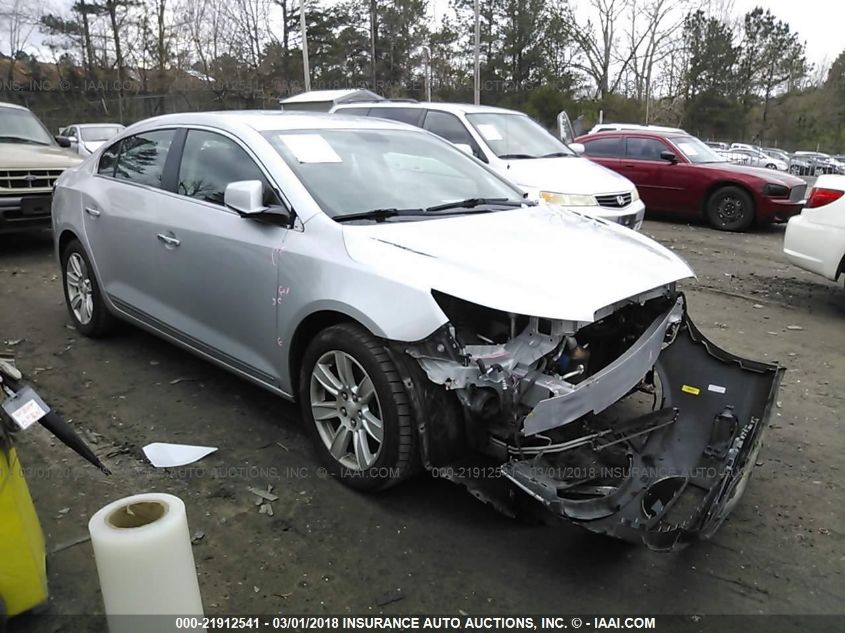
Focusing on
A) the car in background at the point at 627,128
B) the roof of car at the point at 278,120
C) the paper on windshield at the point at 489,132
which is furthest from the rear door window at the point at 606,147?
the roof of car at the point at 278,120

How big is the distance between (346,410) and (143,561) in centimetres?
140

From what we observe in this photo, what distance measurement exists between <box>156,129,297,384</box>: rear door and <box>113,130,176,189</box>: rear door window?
0.92 feet

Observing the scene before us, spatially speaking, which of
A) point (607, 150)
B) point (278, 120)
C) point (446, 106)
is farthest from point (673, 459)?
point (607, 150)

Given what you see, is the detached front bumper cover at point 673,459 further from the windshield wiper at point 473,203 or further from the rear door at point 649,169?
the rear door at point 649,169

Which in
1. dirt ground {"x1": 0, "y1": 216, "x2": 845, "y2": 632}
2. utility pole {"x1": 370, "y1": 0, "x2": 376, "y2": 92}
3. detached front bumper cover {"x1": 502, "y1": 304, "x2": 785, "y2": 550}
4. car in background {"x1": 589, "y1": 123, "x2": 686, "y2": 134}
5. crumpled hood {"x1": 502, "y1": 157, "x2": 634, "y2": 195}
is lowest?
dirt ground {"x1": 0, "y1": 216, "x2": 845, "y2": 632}

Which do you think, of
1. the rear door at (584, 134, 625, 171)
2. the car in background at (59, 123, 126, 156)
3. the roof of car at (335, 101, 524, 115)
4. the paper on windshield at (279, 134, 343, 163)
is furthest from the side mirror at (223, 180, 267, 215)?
the car in background at (59, 123, 126, 156)

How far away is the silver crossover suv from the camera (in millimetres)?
2744

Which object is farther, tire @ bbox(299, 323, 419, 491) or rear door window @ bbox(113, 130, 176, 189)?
rear door window @ bbox(113, 130, 176, 189)

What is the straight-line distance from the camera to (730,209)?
1109 centimetres

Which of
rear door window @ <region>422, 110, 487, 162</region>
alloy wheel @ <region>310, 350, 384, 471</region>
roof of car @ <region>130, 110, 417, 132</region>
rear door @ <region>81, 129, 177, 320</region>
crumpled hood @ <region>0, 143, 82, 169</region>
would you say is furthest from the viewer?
rear door window @ <region>422, 110, 487, 162</region>

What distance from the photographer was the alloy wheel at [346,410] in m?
3.06

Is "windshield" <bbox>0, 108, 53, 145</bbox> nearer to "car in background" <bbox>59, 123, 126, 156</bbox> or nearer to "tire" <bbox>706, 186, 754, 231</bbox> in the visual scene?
"car in background" <bbox>59, 123, 126, 156</bbox>

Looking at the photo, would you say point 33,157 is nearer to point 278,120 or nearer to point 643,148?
point 278,120

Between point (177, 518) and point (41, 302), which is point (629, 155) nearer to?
point (41, 302)
